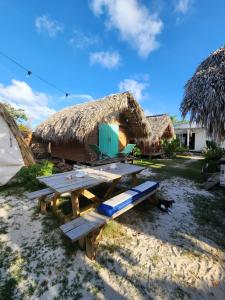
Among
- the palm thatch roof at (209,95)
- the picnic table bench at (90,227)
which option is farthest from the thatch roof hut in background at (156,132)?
the picnic table bench at (90,227)

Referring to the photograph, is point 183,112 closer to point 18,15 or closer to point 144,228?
point 144,228

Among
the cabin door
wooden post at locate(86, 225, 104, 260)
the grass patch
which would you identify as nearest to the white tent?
the cabin door

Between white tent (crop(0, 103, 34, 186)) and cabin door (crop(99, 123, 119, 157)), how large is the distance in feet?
12.9

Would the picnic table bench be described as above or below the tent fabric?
below

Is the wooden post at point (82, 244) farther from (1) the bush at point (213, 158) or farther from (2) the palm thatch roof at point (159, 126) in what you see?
(2) the palm thatch roof at point (159, 126)

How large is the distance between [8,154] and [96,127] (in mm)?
4315

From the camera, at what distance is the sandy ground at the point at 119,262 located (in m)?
1.90

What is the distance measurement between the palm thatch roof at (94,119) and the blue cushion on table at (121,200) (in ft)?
14.1

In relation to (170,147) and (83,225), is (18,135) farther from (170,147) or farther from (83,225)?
(170,147)

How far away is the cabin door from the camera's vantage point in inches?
335

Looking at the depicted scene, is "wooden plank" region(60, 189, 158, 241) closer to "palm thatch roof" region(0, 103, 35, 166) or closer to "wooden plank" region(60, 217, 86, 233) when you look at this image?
"wooden plank" region(60, 217, 86, 233)

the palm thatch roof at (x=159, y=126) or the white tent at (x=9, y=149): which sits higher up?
the palm thatch roof at (x=159, y=126)

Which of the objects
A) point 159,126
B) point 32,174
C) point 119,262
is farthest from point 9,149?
point 159,126

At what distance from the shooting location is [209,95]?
16.1 feet
